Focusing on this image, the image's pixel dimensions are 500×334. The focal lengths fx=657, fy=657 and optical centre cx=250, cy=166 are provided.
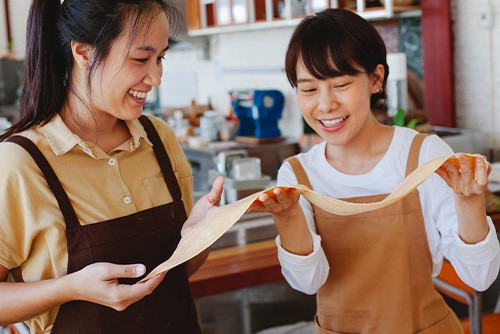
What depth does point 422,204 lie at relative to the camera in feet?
5.80

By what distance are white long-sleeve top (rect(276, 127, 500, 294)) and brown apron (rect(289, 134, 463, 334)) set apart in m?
0.03

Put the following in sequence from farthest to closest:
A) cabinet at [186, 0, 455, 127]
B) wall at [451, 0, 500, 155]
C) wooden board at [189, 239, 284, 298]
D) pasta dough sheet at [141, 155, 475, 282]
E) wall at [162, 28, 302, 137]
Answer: wall at [162, 28, 302, 137], cabinet at [186, 0, 455, 127], wall at [451, 0, 500, 155], wooden board at [189, 239, 284, 298], pasta dough sheet at [141, 155, 475, 282]

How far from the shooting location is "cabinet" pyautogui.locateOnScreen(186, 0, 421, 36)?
180 inches

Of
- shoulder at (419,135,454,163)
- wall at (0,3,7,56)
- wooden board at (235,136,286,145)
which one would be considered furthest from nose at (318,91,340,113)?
wall at (0,3,7,56)

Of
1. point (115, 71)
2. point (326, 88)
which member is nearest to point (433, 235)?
point (326, 88)

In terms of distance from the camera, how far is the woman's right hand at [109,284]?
4.83 feet

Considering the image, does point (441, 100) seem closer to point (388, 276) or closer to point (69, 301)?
point (388, 276)

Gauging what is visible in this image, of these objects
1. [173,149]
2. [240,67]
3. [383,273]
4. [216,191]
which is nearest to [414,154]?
[383,273]

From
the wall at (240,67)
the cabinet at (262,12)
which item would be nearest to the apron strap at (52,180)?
the cabinet at (262,12)

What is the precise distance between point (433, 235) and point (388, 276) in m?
0.16

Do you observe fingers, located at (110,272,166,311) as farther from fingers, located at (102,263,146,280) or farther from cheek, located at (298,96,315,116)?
cheek, located at (298,96,315,116)

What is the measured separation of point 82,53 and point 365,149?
807 millimetres

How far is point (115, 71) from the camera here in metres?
1.60

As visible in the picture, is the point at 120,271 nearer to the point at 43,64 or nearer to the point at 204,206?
the point at 204,206
